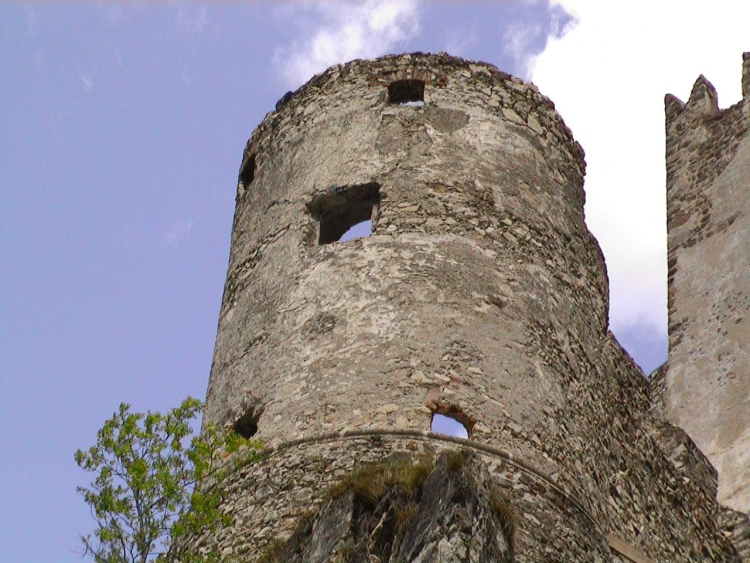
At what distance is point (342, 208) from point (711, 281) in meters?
7.63

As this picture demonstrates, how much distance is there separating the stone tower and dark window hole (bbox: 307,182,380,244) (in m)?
0.02

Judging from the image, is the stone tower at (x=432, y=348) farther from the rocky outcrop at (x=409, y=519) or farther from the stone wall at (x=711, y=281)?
the stone wall at (x=711, y=281)

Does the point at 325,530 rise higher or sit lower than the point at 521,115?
lower

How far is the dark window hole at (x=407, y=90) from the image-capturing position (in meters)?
13.8

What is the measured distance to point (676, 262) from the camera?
20.1 m

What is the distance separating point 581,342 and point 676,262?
25.2 feet

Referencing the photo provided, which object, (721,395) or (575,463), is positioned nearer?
(575,463)

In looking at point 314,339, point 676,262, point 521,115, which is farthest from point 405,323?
point 676,262

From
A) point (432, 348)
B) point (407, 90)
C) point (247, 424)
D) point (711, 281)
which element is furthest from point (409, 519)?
point (711, 281)

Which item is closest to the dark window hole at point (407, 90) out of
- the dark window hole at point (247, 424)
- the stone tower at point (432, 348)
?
the stone tower at point (432, 348)

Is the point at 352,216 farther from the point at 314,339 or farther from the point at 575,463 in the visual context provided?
the point at 575,463

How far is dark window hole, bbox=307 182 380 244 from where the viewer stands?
12836 mm

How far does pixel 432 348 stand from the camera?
11.5 meters

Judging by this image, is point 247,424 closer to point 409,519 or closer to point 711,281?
point 409,519
